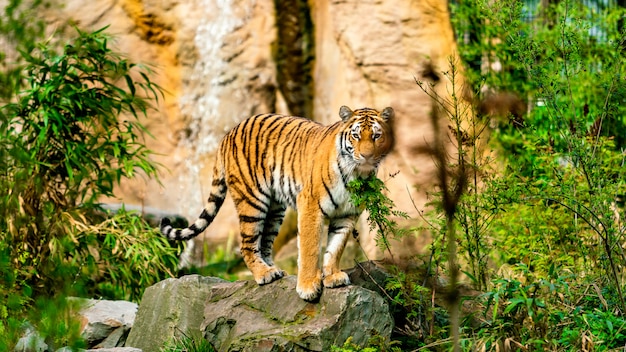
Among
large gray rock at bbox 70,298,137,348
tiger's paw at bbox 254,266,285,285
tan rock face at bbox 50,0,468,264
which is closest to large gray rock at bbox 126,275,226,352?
large gray rock at bbox 70,298,137,348

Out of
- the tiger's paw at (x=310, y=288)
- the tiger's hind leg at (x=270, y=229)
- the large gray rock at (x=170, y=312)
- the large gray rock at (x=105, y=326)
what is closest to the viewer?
the tiger's paw at (x=310, y=288)

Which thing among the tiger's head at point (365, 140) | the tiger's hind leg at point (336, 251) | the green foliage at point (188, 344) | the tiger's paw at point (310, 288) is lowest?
the green foliage at point (188, 344)

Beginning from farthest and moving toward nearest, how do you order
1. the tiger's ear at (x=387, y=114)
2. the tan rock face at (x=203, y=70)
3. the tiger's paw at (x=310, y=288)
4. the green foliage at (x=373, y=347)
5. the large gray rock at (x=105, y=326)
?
the tan rock face at (x=203, y=70)
the large gray rock at (x=105, y=326)
the tiger's ear at (x=387, y=114)
the tiger's paw at (x=310, y=288)
the green foliage at (x=373, y=347)

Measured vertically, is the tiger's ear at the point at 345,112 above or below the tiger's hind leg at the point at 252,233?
above

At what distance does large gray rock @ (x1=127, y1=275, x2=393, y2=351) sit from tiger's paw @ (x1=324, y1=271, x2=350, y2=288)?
0.04m

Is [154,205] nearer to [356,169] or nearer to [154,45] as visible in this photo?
[154,45]

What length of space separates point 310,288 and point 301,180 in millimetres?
701

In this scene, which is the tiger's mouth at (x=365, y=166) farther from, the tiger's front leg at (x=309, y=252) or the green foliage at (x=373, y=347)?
the green foliage at (x=373, y=347)

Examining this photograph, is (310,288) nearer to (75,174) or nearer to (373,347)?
(373,347)

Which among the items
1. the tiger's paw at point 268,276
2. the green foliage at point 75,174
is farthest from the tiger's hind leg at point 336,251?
the green foliage at point 75,174

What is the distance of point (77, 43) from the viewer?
6.93 meters

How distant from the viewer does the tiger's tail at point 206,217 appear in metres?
5.58

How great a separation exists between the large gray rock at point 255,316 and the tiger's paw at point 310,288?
47mm

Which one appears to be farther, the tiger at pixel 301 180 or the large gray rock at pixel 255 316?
the tiger at pixel 301 180
